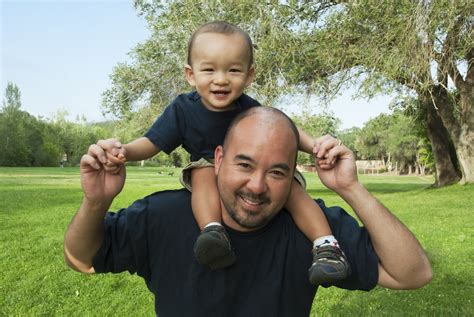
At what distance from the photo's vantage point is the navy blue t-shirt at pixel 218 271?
7.68 feet

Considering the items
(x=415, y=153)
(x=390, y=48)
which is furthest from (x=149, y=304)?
(x=415, y=153)

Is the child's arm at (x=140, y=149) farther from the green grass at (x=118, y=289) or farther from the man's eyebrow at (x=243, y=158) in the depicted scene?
the green grass at (x=118, y=289)

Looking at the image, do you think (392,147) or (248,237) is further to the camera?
(392,147)

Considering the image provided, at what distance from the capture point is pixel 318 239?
2.44m

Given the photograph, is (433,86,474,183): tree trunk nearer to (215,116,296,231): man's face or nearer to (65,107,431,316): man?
(65,107,431,316): man

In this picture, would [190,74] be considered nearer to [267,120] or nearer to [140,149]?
[140,149]

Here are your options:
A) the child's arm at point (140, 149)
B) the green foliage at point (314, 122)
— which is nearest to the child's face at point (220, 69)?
the child's arm at point (140, 149)

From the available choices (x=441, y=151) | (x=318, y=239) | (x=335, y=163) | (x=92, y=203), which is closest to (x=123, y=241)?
(x=92, y=203)

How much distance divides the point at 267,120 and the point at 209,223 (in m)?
0.54

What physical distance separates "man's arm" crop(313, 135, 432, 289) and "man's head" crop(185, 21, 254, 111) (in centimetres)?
79

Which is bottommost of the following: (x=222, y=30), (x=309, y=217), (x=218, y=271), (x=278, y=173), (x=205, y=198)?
(x=218, y=271)

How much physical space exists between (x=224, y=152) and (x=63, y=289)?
602cm

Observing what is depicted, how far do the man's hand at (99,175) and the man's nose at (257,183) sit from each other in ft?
1.84

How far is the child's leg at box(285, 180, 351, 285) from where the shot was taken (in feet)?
7.45
